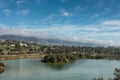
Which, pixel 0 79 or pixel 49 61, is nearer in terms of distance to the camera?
pixel 0 79

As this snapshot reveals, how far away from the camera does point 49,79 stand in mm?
40688

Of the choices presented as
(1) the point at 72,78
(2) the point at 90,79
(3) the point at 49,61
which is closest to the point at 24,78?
(1) the point at 72,78

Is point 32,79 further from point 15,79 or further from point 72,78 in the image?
point 72,78

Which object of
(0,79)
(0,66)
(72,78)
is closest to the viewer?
(0,79)

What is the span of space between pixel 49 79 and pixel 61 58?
1519 inches

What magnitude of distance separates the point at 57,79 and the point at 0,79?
9.64m

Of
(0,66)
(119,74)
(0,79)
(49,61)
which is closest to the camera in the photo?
(119,74)

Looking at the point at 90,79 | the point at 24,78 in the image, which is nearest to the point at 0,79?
the point at 24,78

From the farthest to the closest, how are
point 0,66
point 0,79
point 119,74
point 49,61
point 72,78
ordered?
1. point 49,61
2. point 0,66
3. point 72,78
4. point 0,79
5. point 119,74

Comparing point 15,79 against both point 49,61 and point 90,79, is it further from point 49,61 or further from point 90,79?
point 49,61

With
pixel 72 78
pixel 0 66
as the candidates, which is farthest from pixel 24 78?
pixel 0 66

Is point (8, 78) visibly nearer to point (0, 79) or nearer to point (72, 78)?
point (0, 79)

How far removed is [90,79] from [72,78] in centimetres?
336

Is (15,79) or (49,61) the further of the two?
(49,61)
